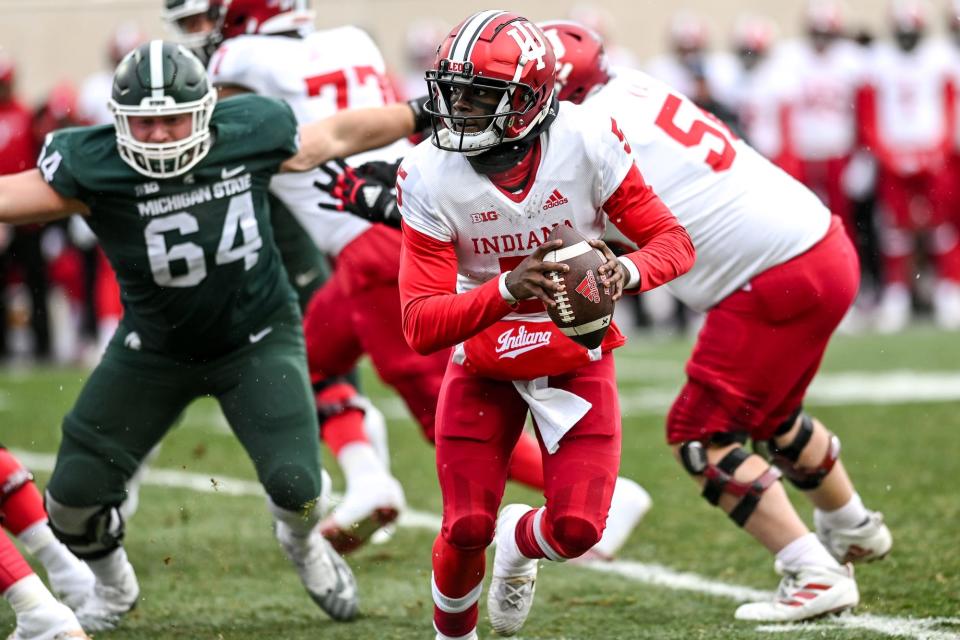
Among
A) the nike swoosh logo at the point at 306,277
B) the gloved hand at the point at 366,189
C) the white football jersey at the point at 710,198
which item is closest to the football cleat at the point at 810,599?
the white football jersey at the point at 710,198

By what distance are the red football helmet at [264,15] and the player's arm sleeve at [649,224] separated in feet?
7.09

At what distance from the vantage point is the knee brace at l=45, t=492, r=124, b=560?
4484 mm

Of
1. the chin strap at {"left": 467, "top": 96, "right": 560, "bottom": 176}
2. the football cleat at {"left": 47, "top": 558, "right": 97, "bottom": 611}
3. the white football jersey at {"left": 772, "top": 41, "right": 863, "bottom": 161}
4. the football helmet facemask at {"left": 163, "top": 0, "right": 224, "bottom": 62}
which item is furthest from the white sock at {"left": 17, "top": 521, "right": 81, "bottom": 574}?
the white football jersey at {"left": 772, "top": 41, "right": 863, "bottom": 161}

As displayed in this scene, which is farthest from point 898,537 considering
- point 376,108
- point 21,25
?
point 21,25

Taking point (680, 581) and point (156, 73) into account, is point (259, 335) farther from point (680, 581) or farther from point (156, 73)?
point (680, 581)

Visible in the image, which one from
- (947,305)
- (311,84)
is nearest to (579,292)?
(311,84)

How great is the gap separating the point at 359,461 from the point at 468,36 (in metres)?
2.22

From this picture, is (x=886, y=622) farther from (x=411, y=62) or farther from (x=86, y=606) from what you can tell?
(x=411, y=62)

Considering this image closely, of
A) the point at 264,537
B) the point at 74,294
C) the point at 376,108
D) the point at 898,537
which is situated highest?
the point at 376,108

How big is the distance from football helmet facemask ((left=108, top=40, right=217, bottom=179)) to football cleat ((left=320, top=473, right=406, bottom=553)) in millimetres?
1516

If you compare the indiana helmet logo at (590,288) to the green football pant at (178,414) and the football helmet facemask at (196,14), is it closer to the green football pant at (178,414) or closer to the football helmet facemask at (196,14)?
the green football pant at (178,414)

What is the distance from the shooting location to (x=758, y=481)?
459 centimetres

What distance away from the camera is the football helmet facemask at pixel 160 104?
172 inches

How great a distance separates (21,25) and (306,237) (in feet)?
29.6
